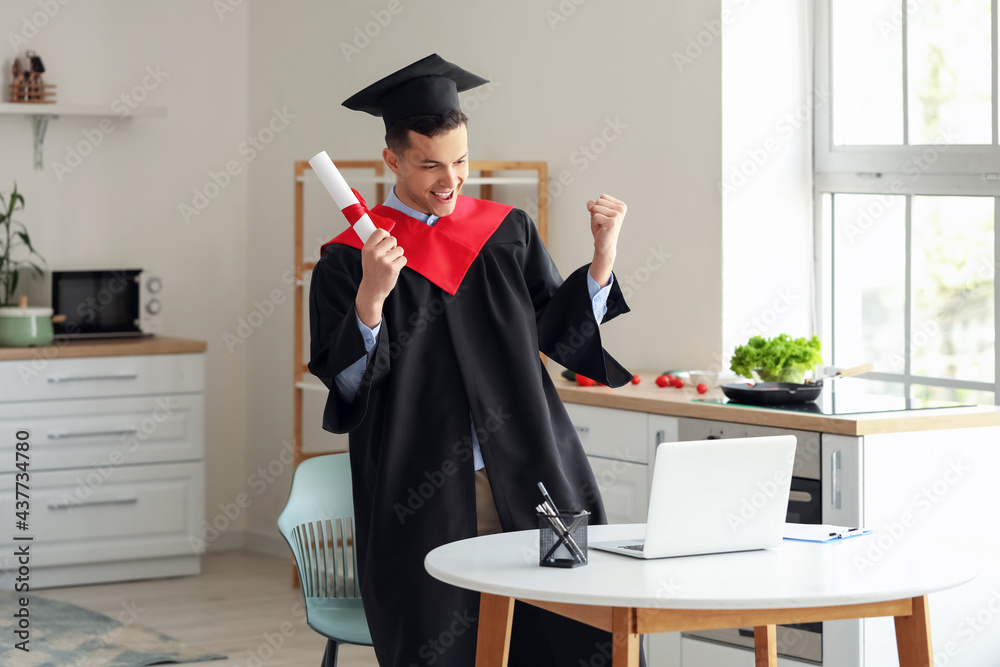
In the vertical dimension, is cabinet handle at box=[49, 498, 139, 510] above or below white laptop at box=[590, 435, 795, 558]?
below

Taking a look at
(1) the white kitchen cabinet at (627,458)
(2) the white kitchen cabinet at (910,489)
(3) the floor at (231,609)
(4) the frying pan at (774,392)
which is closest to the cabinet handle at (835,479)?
(2) the white kitchen cabinet at (910,489)

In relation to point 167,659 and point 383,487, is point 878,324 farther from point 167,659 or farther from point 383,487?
point 167,659

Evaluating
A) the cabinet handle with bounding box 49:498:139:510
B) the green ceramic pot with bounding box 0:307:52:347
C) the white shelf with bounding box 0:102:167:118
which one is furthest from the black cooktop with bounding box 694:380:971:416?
the white shelf with bounding box 0:102:167:118

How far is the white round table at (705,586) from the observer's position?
1620mm

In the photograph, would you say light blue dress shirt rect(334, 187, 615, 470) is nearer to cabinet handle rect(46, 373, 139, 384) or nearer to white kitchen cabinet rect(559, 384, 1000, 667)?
white kitchen cabinet rect(559, 384, 1000, 667)

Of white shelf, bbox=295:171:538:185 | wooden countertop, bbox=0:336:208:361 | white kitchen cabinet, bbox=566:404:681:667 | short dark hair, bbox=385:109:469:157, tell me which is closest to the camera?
short dark hair, bbox=385:109:469:157

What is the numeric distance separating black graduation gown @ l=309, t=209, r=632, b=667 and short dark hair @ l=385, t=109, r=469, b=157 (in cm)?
19

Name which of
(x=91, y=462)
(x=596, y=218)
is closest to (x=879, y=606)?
(x=596, y=218)

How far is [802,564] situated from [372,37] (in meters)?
3.57

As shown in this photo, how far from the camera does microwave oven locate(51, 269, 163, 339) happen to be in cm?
485

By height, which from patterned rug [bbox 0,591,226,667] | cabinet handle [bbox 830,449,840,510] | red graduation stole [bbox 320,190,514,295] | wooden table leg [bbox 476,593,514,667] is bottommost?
patterned rug [bbox 0,591,226,667]

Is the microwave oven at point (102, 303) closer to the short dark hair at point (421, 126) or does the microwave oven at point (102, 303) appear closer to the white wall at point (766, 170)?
the white wall at point (766, 170)

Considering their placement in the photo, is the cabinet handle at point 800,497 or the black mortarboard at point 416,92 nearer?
the black mortarboard at point 416,92

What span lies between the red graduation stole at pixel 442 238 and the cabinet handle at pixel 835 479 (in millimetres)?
1129
